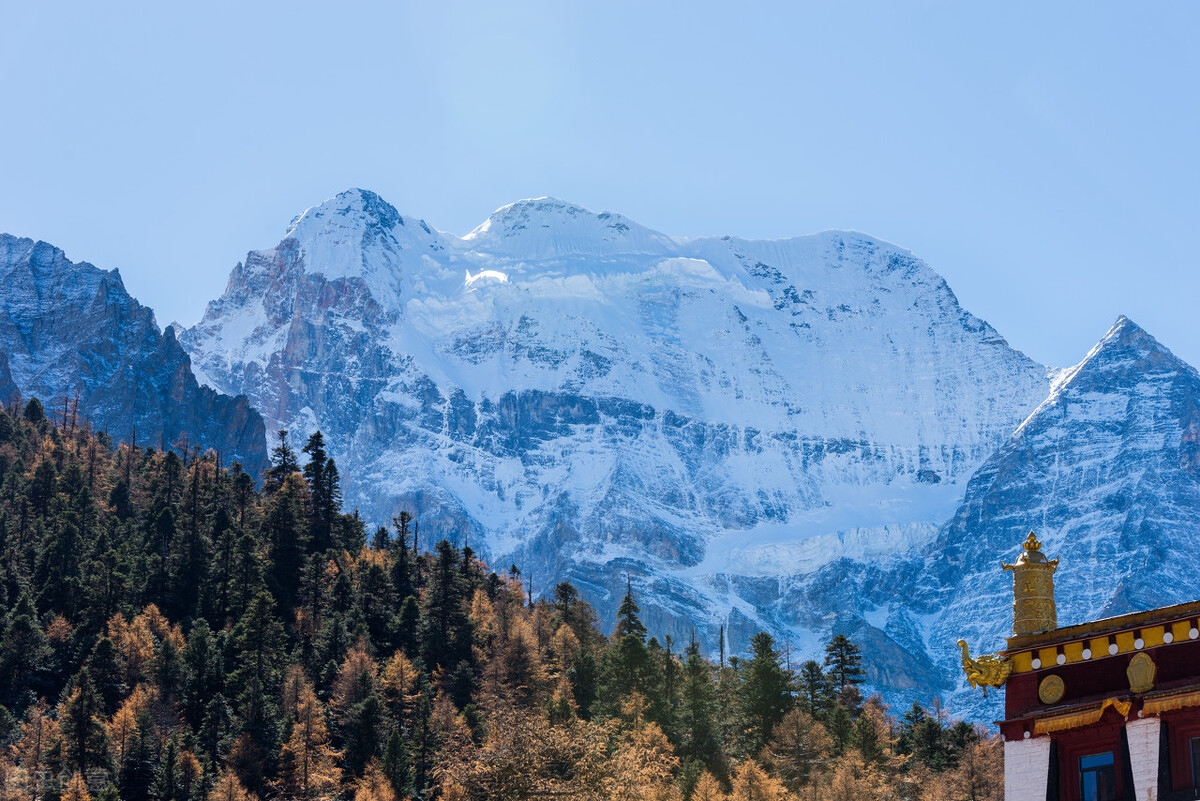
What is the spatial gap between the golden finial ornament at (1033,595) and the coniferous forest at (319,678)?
35.3 m

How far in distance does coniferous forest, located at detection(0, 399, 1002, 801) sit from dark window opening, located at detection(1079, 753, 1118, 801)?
36.8 meters

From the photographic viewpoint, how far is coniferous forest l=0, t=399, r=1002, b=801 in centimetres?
10556

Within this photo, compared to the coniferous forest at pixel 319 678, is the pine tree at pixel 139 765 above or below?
below

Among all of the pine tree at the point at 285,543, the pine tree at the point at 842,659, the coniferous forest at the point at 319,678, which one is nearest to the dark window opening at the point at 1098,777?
the coniferous forest at the point at 319,678

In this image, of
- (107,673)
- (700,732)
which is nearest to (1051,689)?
(700,732)

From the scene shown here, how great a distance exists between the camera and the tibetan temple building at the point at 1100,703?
2802 centimetres

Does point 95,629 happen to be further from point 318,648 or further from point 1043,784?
point 1043,784

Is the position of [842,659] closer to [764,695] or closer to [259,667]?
[764,695]

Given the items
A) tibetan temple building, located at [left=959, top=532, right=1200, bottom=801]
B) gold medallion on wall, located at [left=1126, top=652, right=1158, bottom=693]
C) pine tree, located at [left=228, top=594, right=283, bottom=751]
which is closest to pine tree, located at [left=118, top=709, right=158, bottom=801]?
pine tree, located at [left=228, top=594, right=283, bottom=751]

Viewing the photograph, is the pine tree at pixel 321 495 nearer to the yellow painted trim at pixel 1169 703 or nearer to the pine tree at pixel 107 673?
the pine tree at pixel 107 673

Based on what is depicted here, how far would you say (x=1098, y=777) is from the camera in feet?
95.7

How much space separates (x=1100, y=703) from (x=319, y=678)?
367ft

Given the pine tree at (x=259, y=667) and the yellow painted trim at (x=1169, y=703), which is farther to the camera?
the pine tree at (x=259, y=667)

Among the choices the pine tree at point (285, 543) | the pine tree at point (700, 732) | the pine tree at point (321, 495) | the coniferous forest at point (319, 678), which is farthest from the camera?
the pine tree at point (321, 495)
